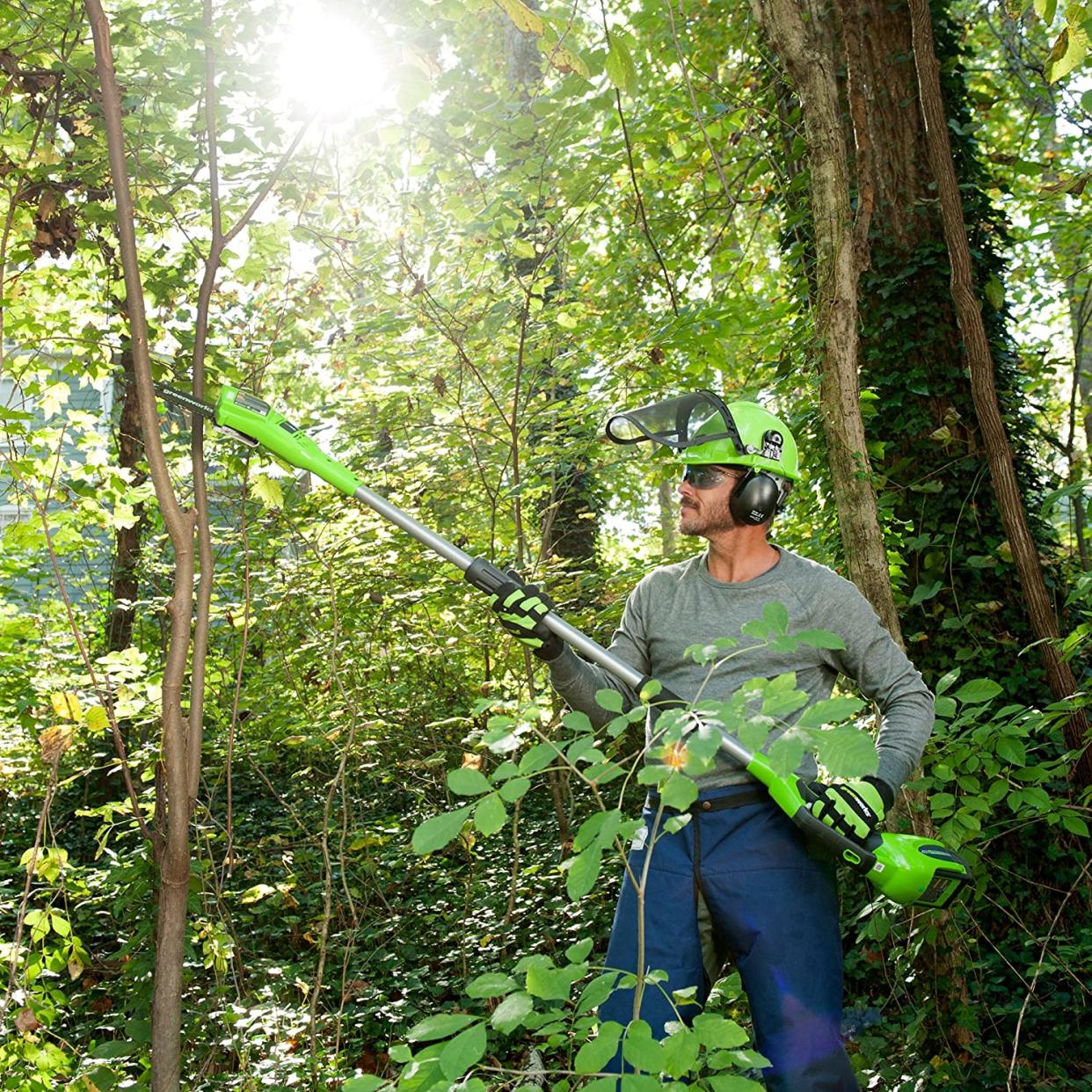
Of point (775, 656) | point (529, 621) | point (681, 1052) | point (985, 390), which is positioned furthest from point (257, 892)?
point (985, 390)

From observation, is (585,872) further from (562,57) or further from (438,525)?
(438,525)

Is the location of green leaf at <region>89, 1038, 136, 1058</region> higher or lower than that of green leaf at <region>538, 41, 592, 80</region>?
lower

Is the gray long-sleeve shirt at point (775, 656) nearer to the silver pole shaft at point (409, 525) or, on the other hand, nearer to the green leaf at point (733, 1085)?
the silver pole shaft at point (409, 525)

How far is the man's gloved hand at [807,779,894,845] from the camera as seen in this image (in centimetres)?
236

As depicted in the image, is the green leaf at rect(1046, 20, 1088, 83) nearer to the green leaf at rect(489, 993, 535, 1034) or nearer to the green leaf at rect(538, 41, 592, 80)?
the green leaf at rect(538, 41, 592, 80)

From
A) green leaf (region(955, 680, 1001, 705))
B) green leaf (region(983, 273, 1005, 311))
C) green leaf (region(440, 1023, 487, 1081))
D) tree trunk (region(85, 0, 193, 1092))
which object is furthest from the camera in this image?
green leaf (region(983, 273, 1005, 311))

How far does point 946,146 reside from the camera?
474 cm

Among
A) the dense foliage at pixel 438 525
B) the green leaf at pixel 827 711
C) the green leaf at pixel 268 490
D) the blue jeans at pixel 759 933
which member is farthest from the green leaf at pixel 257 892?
the green leaf at pixel 827 711

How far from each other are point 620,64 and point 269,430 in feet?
4.05

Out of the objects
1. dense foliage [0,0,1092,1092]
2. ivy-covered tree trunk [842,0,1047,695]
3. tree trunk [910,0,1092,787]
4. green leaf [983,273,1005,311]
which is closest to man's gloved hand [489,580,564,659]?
dense foliage [0,0,1092,1092]

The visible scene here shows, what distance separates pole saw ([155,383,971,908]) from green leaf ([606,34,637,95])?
1.17 metres

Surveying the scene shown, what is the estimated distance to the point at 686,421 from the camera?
9.17 ft

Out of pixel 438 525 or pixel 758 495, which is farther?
pixel 438 525

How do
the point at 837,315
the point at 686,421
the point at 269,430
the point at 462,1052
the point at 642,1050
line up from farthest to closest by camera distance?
the point at 837,315 < the point at 686,421 < the point at 269,430 < the point at 642,1050 < the point at 462,1052
